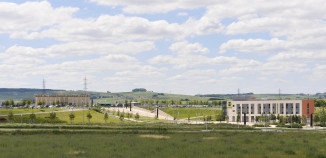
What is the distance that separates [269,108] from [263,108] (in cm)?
310

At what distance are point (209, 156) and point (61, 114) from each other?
133904 mm

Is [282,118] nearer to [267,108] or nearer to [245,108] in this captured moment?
[267,108]

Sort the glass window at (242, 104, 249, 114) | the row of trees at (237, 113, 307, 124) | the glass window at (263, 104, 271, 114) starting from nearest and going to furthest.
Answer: the row of trees at (237, 113, 307, 124) → the glass window at (263, 104, 271, 114) → the glass window at (242, 104, 249, 114)

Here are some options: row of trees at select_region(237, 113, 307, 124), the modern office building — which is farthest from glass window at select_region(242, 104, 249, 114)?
row of trees at select_region(237, 113, 307, 124)

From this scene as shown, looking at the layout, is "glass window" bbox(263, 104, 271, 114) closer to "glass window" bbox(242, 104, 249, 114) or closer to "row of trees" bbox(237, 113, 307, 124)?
"row of trees" bbox(237, 113, 307, 124)

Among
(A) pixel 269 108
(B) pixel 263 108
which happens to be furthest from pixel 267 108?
(B) pixel 263 108

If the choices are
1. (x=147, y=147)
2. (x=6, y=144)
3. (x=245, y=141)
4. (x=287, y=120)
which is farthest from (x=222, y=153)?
(x=287, y=120)

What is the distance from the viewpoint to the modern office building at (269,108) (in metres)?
177

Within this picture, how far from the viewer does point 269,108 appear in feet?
605

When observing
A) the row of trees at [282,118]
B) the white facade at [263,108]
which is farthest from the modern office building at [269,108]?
the row of trees at [282,118]

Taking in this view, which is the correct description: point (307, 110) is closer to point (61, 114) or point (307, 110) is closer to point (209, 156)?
point (61, 114)

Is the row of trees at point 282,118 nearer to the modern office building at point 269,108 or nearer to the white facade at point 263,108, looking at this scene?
the white facade at point 263,108

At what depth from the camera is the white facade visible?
587 feet

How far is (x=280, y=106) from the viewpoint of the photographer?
182000 mm
